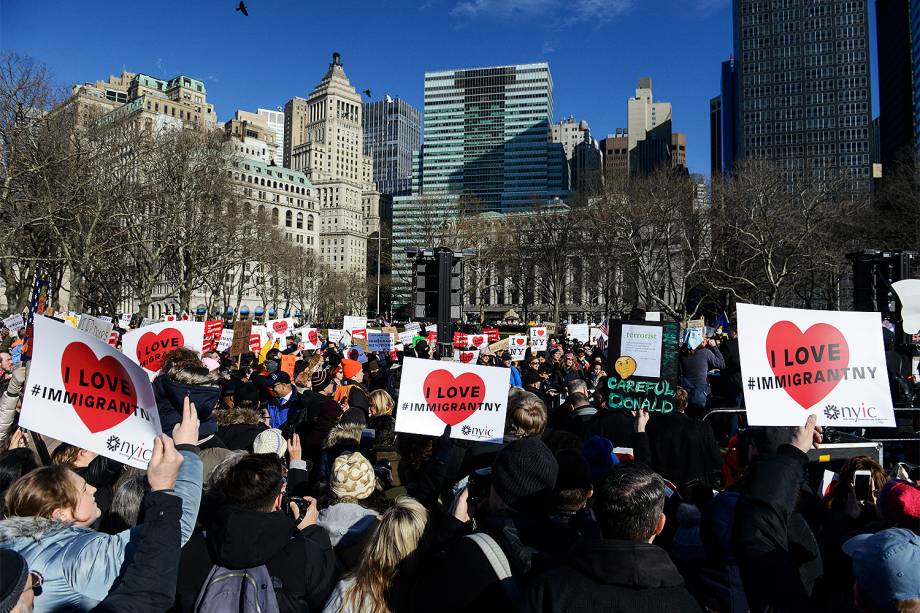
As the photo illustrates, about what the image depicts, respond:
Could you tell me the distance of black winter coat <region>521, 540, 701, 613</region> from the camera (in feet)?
7.06

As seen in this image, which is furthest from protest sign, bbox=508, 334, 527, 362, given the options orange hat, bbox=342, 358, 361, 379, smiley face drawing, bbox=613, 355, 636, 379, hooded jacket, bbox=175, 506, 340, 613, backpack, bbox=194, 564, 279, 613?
backpack, bbox=194, 564, 279, 613

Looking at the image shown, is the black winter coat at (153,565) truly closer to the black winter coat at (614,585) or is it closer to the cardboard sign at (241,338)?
the black winter coat at (614,585)

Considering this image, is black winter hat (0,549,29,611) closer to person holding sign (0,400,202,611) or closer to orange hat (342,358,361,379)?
person holding sign (0,400,202,611)

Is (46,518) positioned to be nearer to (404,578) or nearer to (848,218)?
(404,578)

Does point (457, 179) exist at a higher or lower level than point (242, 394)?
higher

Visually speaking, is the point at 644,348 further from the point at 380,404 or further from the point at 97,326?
the point at 97,326

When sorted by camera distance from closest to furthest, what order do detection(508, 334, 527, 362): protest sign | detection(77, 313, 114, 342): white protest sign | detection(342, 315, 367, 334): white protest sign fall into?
detection(77, 313, 114, 342): white protest sign → detection(508, 334, 527, 362): protest sign → detection(342, 315, 367, 334): white protest sign

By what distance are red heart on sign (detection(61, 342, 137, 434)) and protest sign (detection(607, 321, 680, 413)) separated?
16.2 feet

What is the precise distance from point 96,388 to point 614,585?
2.79 meters

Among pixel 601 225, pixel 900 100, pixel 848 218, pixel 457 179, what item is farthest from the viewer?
pixel 457 179

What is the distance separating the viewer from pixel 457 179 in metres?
155

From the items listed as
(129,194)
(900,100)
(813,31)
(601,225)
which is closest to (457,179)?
(813,31)

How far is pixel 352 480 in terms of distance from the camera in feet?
12.4

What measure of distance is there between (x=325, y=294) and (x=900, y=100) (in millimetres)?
104561
